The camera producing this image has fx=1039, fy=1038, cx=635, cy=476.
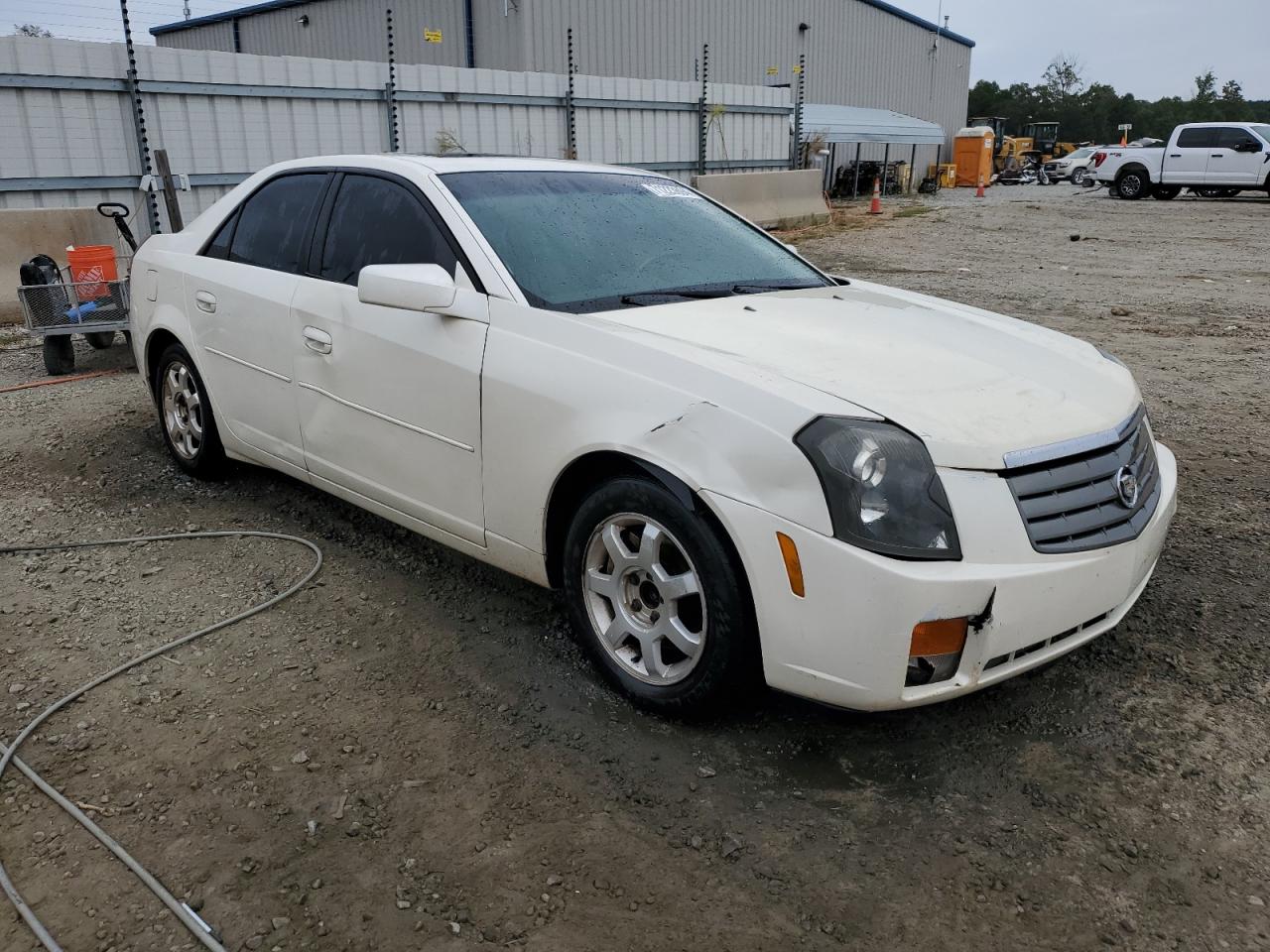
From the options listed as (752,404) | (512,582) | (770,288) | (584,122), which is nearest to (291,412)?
(512,582)

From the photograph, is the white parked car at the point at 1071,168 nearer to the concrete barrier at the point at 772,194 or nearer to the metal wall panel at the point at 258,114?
the concrete barrier at the point at 772,194

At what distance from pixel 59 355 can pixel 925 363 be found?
675 cm

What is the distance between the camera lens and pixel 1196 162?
25641 millimetres

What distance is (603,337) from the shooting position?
3.03 m

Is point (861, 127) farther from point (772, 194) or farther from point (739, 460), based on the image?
point (739, 460)

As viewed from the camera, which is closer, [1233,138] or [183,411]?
[183,411]

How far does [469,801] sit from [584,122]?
14.7m

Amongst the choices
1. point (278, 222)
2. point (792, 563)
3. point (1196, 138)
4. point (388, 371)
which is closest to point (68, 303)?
point (278, 222)

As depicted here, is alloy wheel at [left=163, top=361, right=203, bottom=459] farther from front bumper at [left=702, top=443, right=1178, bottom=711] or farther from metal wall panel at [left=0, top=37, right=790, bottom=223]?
metal wall panel at [left=0, top=37, right=790, bottom=223]

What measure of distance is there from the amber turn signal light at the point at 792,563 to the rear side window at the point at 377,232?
1605 millimetres

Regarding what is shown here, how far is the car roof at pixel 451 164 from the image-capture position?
3.81 metres

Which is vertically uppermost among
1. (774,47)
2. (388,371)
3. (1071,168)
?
(774,47)

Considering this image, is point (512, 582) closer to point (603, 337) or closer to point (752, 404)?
point (603, 337)

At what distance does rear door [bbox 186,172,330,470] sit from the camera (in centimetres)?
412
